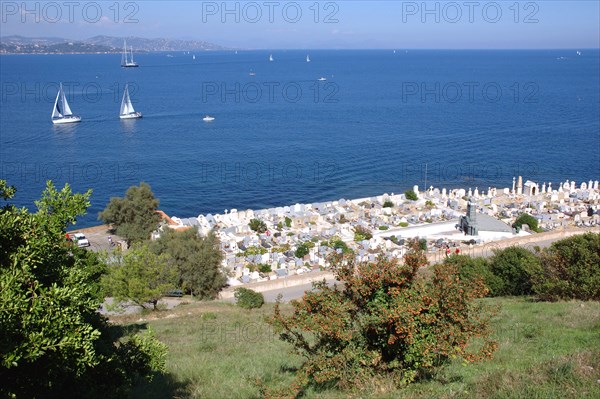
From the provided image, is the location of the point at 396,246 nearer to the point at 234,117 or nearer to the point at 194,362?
the point at 194,362

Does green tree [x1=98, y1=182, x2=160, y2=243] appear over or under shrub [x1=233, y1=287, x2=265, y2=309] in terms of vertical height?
over

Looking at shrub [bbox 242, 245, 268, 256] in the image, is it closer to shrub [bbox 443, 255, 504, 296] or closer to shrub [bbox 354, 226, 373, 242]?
shrub [bbox 354, 226, 373, 242]

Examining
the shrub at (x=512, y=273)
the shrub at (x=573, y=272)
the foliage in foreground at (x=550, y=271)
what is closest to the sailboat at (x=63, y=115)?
the foliage in foreground at (x=550, y=271)

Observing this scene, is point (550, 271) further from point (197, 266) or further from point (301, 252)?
point (301, 252)

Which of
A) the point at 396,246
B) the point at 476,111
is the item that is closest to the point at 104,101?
the point at 476,111

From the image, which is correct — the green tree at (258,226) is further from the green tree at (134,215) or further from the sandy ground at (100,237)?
the sandy ground at (100,237)

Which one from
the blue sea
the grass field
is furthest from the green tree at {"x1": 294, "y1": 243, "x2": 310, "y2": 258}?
the blue sea

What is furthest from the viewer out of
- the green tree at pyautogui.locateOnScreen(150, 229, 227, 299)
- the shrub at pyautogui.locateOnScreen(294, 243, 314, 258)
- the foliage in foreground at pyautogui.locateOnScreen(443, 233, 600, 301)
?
the shrub at pyautogui.locateOnScreen(294, 243, 314, 258)
